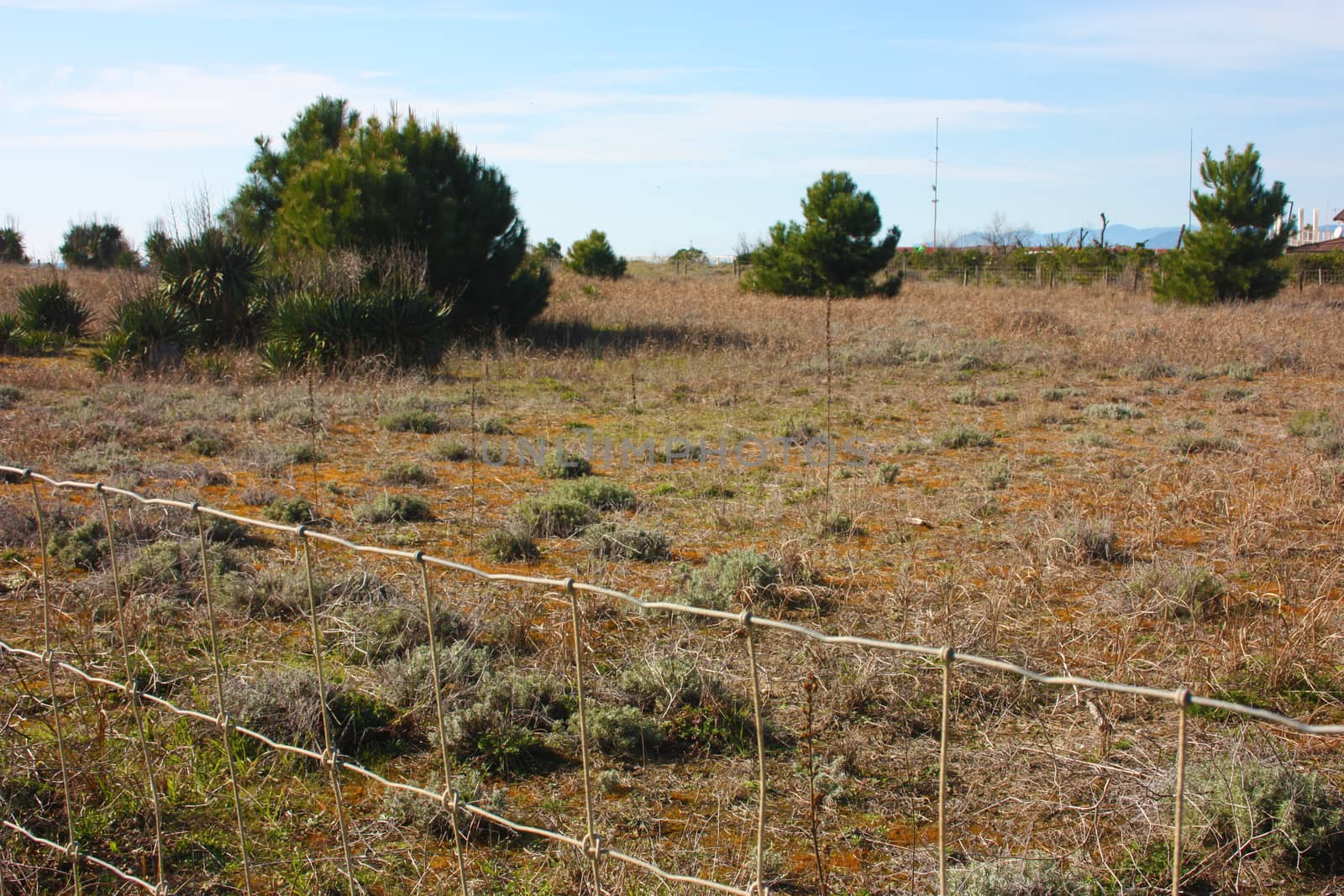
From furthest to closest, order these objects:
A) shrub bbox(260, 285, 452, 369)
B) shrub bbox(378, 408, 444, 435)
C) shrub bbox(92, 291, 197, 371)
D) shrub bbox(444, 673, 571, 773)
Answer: shrub bbox(92, 291, 197, 371), shrub bbox(260, 285, 452, 369), shrub bbox(378, 408, 444, 435), shrub bbox(444, 673, 571, 773)

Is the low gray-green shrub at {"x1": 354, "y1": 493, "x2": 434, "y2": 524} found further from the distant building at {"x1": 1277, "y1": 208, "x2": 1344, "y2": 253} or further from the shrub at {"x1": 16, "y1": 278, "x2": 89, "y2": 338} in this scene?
the distant building at {"x1": 1277, "y1": 208, "x2": 1344, "y2": 253}

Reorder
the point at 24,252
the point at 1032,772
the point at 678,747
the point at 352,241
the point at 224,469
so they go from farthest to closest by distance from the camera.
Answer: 1. the point at 24,252
2. the point at 352,241
3. the point at 224,469
4. the point at 678,747
5. the point at 1032,772

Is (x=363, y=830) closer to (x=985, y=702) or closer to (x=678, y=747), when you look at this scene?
(x=678, y=747)

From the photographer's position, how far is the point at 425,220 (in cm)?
1453

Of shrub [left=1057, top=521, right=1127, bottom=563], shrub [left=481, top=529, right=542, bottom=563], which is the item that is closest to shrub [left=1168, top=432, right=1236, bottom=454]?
shrub [left=1057, top=521, right=1127, bottom=563]

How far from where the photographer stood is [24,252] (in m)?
35.0

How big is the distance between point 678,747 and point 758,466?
15.1ft

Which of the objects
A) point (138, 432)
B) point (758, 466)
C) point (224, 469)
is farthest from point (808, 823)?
point (138, 432)

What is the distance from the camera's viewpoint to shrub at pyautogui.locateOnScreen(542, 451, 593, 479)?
24.8 ft

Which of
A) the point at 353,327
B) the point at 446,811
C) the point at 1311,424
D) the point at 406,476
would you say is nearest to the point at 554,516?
the point at 406,476

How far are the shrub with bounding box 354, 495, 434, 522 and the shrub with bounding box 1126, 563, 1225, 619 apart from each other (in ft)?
13.2

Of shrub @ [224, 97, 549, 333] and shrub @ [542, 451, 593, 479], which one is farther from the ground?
shrub @ [224, 97, 549, 333]

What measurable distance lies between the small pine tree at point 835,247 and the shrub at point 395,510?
2008 cm

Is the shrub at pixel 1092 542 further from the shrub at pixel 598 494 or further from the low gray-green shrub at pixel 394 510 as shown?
the low gray-green shrub at pixel 394 510
